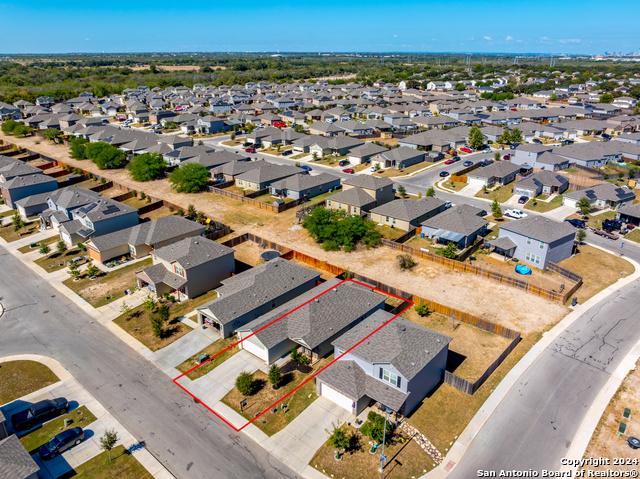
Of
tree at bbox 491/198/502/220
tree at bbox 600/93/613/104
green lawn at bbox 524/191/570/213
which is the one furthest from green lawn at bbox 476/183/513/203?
tree at bbox 600/93/613/104

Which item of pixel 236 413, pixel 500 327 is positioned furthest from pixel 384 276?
pixel 236 413

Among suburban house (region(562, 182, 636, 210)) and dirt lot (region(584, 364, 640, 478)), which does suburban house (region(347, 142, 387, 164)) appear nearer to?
suburban house (region(562, 182, 636, 210))

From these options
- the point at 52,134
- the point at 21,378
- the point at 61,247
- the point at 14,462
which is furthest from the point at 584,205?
the point at 52,134

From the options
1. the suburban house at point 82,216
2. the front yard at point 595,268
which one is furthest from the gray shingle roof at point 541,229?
the suburban house at point 82,216

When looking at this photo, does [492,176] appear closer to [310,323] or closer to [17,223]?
[310,323]

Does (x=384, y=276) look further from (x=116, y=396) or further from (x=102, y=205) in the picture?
(x=102, y=205)

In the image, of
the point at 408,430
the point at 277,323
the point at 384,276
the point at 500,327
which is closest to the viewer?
the point at 408,430
